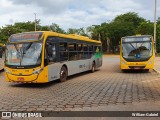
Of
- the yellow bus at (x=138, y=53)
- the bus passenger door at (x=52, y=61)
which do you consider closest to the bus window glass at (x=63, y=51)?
the bus passenger door at (x=52, y=61)

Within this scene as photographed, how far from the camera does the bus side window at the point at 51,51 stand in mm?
13509

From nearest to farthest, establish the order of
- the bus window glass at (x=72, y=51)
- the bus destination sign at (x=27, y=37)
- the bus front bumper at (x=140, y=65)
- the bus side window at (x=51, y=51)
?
the bus destination sign at (x=27, y=37) → the bus side window at (x=51, y=51) → the bus window glass at (x=72, y=51) → the bus front bumper at (x=140, y=65)

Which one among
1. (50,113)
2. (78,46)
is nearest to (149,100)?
(50,113)

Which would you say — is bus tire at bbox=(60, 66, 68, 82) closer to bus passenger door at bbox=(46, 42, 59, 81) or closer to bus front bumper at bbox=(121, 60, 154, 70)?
bus passenger door at bbox=(46, 42, 59, 81)

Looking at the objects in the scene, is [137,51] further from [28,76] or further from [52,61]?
[28,76]

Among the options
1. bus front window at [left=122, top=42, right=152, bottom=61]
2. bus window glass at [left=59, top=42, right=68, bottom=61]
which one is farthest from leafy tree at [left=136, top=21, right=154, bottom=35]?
bus window glass at [left=59, top=42, right=68, bottom=61]

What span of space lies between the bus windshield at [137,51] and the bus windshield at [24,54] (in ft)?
32.2

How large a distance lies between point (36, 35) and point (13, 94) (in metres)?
3.51

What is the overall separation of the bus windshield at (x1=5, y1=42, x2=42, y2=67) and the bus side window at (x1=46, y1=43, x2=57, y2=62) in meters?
0.60

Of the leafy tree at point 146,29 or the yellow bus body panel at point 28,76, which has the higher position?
the leafy tree at point 146,29

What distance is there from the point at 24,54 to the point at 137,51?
10613mm

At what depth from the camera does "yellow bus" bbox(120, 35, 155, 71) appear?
20.8 m

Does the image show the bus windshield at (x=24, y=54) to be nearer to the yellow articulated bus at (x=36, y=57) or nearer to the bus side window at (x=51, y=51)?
the yellow articulated bus at (x=36, y=57)

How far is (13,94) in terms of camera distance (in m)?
11.1
